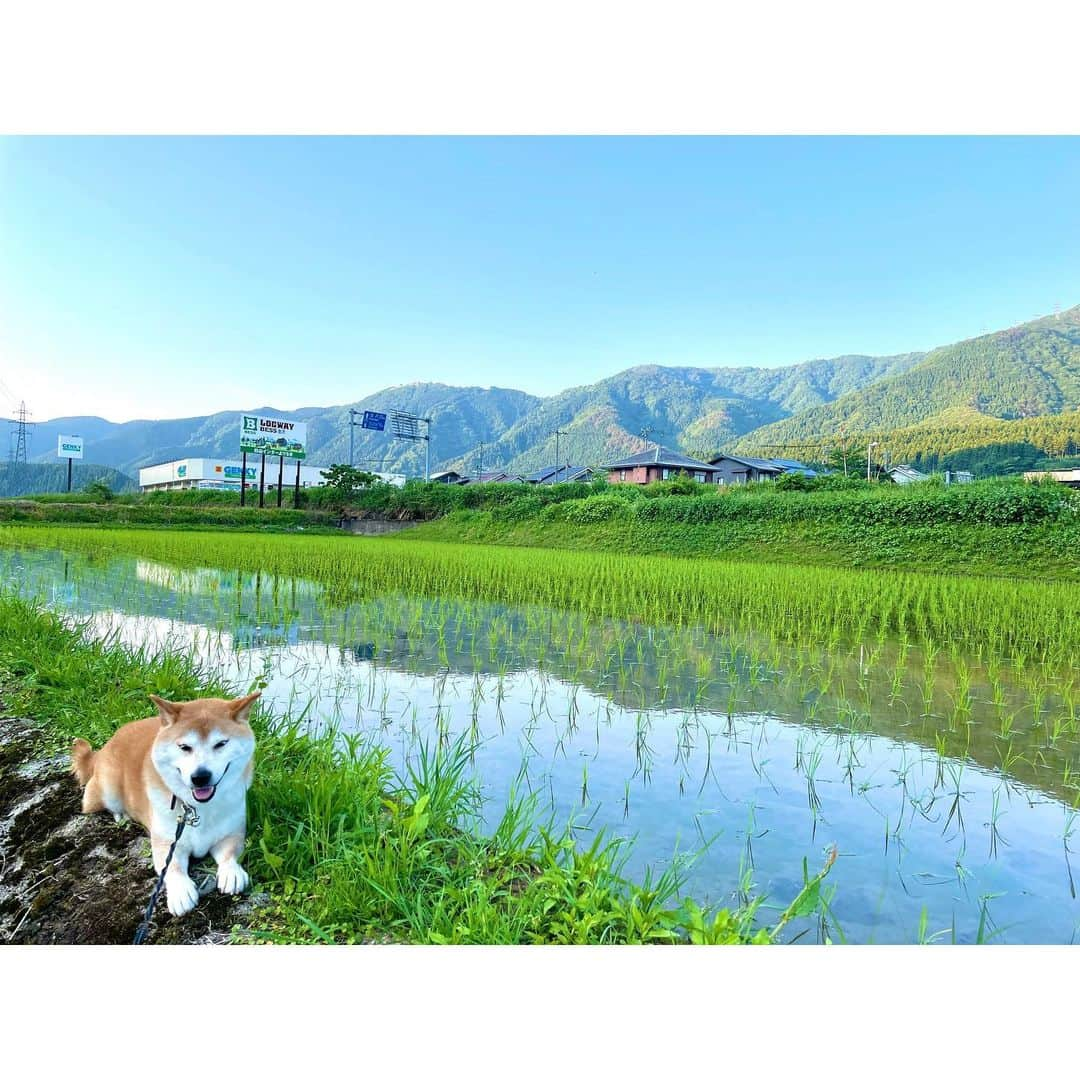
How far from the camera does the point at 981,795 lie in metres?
2.67

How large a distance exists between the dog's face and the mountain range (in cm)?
4559

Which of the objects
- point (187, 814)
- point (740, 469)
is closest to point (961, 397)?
point (740, 469)

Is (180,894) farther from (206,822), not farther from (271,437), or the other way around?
(271,437)

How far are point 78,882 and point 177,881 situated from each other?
15.0 inches

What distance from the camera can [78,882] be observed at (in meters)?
1.71

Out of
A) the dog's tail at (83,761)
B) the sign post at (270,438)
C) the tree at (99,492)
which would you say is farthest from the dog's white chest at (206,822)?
the tree at (99,492)

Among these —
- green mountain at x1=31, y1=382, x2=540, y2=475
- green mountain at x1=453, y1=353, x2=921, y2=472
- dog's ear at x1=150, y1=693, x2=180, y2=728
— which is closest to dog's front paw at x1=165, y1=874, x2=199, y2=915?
dog's ear at x1=150, y1=693, x2=180, y2=728

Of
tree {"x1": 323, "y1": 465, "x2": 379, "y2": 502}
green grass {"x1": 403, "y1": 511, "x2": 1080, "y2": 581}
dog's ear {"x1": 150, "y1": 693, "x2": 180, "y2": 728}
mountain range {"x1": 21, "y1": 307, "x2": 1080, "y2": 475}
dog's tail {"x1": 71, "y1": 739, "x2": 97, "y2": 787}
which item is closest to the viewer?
dog's ear {"x1": 150, "y1": 693, "x2": 180, "y2": 728}

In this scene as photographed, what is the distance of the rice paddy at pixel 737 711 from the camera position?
211 centimetres

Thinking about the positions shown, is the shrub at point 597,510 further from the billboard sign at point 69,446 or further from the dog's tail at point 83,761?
the billboard sign at point 69,446

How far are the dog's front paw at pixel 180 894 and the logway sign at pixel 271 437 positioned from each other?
35648mm

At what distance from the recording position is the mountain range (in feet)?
206

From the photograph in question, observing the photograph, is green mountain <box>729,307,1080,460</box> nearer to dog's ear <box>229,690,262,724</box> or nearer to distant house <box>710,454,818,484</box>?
distant house <box>710,454,818,484</box>
